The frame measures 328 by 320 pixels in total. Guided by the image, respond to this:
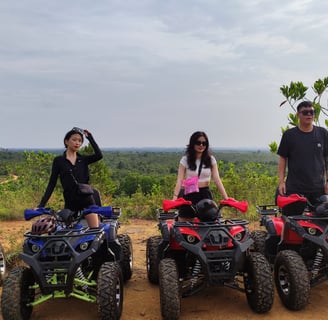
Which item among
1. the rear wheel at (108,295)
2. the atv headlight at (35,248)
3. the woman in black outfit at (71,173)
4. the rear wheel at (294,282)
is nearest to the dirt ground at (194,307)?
the rear wheel at (294,282)

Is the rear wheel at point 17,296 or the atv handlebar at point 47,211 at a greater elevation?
the atv handlebar at point 47,211

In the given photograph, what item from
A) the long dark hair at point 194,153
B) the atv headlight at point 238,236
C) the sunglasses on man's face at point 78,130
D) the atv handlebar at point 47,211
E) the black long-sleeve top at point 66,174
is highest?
the sunglasses on man's face at point 78,130

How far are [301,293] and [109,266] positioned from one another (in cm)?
196

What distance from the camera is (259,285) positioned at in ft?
13.3

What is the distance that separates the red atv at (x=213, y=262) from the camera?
158 inches

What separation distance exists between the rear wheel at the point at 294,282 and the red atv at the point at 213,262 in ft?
0.83

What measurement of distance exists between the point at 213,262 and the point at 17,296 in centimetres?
192

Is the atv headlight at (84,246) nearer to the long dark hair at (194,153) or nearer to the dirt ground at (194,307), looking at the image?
the dirt ground at (194,307)

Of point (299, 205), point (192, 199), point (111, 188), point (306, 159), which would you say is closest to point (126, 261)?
point (192, 199)

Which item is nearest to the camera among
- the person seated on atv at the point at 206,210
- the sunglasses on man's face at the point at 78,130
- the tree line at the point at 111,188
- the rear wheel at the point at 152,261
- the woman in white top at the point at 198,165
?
the person seated on atv at the point at 206,210

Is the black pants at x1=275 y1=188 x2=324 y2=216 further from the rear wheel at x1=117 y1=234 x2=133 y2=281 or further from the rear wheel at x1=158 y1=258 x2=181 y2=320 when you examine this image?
the rear wheel at x1=117 y1=234 x2=133 y2=281

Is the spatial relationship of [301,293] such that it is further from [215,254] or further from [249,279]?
[215,254]

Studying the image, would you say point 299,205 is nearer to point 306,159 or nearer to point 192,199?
point 306,159

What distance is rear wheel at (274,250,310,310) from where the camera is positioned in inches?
162
